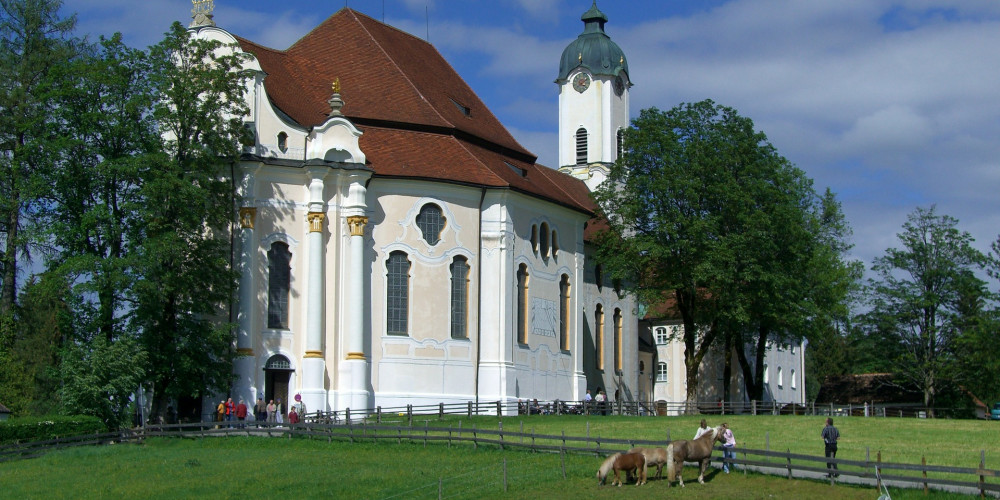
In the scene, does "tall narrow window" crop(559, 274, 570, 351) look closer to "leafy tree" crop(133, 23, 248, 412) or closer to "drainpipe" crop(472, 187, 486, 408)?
"drainpipe" crop(472, 187, 486, 408)

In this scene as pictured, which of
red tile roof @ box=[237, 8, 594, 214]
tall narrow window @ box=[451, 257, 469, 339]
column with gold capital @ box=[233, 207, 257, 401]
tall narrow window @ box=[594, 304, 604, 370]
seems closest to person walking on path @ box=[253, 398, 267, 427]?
column with gold capital @ box=[233, 207, 257, 401]

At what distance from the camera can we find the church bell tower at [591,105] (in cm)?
6744

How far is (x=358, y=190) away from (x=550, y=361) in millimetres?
10749

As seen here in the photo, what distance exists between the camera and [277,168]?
45688 mm

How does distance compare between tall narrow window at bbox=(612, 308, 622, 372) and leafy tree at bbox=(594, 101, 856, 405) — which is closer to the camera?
leafy tree at bbox=(594, 101, 856, 405)

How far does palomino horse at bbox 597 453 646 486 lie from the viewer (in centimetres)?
2581

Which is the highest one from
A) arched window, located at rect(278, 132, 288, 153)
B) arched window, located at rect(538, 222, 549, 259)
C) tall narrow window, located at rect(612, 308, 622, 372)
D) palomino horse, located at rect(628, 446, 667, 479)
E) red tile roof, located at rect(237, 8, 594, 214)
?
red tile roof, located at rect(237, 8, 594, 214)

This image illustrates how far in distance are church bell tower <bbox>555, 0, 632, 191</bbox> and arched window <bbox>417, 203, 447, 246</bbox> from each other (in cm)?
2074

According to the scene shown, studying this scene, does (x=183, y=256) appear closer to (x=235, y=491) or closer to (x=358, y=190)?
(x=358, y=190)

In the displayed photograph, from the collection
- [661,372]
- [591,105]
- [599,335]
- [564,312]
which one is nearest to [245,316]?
[564,312]

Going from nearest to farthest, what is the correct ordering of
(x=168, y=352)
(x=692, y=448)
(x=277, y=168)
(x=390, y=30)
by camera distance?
(x=692, y=448)
(x=168, y=352)
(x=277, y=168)
(x=390, y=30)

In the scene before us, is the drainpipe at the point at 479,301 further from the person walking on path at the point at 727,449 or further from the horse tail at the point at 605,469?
the horse tail at the point at 605,469

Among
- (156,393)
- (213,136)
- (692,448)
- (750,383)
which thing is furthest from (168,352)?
(750,383)

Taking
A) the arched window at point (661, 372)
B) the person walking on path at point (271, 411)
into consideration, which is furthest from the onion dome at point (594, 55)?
the person walking on path at point (271, 411)
